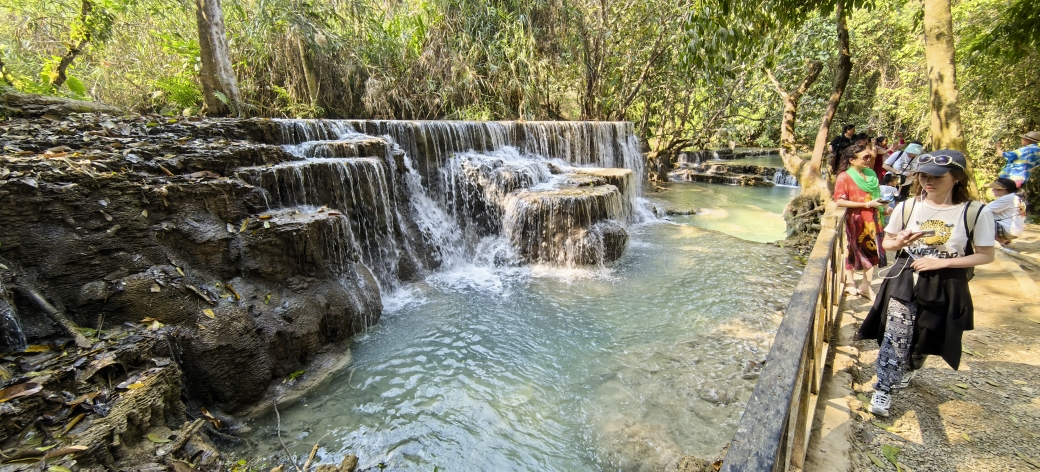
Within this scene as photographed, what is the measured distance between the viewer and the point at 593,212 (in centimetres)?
755

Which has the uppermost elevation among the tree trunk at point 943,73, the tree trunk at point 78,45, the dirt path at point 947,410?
the tree trunk at point 78,45

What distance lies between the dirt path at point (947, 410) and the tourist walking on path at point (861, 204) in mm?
746

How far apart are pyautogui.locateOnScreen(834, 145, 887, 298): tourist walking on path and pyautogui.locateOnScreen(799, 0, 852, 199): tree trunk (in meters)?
3.18

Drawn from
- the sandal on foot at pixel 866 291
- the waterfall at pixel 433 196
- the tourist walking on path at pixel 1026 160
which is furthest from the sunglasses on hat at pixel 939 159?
the waterfall at pixel 433 196

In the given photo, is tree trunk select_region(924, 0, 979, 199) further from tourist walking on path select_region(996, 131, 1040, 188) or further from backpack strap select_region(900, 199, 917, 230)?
backpack strap select_region(900, 199, 917, 230)

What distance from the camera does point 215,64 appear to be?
7.33 m

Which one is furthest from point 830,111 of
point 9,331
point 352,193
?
point 9,331

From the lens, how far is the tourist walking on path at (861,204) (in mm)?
3893

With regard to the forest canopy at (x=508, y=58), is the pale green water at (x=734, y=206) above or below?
below

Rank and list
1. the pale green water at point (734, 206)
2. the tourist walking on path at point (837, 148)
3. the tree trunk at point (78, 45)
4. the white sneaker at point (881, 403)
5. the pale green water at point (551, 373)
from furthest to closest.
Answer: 1. the pale green water at point (734, 206)
2. the tree trunk at point (78, 45)
3. the tourist walking on path at point (837, 148)
4. the pale green water at point (551, 373)
5. the white sneaker at point (881, 403)

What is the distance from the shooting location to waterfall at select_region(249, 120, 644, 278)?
5.75 metres

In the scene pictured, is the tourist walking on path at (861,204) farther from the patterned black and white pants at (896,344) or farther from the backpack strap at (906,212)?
the patterned black and white pants at (896,344)

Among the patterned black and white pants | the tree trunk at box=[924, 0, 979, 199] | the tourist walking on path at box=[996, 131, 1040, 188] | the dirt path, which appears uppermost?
the tree trunk at box=[924, 0, 979, 199]


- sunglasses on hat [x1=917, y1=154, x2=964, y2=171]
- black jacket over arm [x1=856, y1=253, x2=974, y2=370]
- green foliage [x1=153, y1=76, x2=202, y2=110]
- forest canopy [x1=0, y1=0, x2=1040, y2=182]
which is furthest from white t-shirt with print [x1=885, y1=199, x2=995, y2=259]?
green foliage [x1=153, y1=76, x2=202, y2=110]
